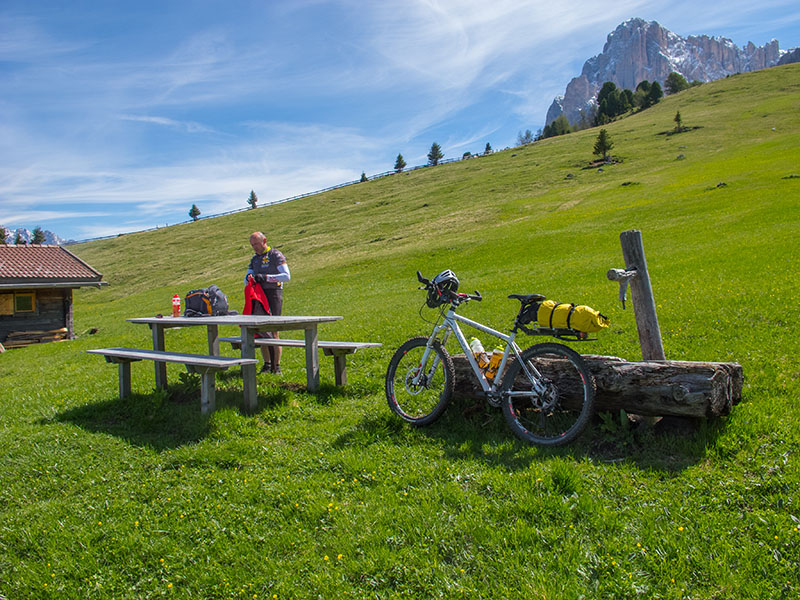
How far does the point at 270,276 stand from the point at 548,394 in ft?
19.4

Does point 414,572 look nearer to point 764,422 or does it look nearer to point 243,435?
point 243,435

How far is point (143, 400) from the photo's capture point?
7.76 metres

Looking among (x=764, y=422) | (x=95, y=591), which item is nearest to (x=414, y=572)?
(x=95, y=591)

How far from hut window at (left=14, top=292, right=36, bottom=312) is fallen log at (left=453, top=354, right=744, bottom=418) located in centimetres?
2929

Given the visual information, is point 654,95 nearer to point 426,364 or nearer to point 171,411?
point 426,364

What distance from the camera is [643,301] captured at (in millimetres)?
5535

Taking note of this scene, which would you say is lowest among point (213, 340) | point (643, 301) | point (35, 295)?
point (213, 340)

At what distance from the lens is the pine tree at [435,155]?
436 feet

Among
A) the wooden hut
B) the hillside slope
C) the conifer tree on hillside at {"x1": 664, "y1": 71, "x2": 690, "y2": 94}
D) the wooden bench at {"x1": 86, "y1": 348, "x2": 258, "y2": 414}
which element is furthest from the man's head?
the conifer tree on hillside at {"x1": 664, "y1": 71, "x2": 690, "y2": 94}

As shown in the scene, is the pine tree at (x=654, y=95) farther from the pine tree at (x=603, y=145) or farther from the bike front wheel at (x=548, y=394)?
the bike front wheel at (x=548, y=394)

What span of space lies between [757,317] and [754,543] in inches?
297

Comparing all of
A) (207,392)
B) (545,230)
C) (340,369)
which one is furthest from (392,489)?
(545,230)

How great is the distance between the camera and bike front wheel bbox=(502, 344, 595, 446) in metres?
5.02

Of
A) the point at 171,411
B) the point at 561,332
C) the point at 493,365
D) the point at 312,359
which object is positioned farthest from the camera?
the point at 312,359
